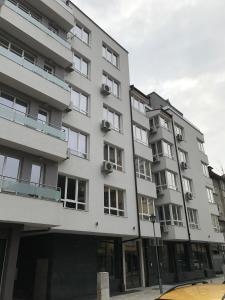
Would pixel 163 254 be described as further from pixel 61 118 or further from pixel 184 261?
pixel 61 118

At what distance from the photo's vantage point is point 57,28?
17.8 m

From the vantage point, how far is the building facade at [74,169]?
12.6m

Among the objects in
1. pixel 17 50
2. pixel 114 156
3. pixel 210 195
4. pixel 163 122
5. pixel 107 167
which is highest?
pixel 163 122

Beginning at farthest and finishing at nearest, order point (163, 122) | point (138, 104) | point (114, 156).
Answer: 1. point (163, 122)
2. point (138, 104)
3. point (114, 156)

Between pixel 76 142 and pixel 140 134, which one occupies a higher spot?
pixel 140 134

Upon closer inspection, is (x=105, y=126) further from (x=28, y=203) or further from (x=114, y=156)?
(x=28, y=203)

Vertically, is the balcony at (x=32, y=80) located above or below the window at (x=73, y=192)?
above

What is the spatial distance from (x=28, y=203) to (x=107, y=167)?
6.19 meters

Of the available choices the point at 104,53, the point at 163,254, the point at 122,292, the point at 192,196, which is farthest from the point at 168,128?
the point at 122,292

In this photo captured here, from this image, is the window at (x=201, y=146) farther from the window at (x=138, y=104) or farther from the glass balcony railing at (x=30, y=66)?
the glass balcony railing at (x=30, y=66)

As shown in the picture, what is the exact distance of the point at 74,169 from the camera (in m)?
15.3

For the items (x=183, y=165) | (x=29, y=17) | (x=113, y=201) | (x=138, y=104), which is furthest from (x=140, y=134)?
(x=29, y=17)

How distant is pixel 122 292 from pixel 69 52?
1530cm

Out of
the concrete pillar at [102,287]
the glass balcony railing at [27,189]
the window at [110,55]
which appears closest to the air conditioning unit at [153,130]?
the window at [110,55]
